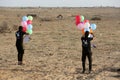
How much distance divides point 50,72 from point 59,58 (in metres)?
3.78

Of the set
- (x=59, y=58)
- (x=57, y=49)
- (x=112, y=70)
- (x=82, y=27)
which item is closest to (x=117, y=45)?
(x=57, y=49)

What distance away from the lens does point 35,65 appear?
14992mm

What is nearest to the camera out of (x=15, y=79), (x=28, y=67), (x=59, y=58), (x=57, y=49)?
(x=15, y=79)

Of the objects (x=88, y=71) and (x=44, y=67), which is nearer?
(x=88, y=71)

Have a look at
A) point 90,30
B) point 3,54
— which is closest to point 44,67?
point 90,30

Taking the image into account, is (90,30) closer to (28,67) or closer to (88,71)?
(88,71)

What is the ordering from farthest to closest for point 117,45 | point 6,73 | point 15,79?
point 117,45, point 6,73, point 15,79

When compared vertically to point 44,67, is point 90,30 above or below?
above

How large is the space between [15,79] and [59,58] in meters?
5.21

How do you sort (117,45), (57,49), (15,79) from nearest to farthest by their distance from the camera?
1. (15,79)
2. (57,49)
3. (117,45)

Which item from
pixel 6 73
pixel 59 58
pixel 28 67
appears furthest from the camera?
pixel 59 58

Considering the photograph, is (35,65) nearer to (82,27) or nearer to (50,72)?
(50,72)

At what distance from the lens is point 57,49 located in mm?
20844

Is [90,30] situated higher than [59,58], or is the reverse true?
[90,30]
